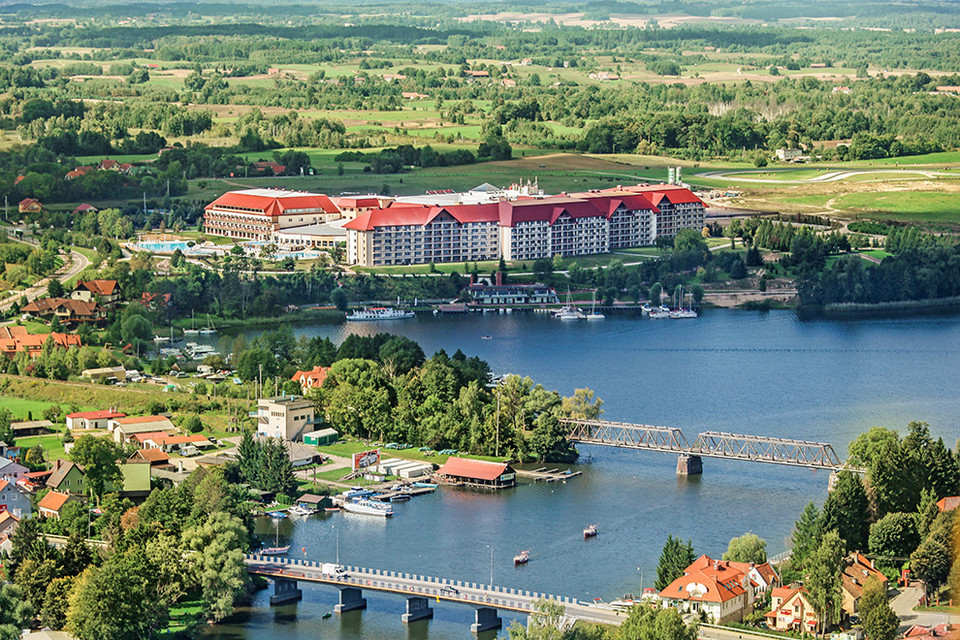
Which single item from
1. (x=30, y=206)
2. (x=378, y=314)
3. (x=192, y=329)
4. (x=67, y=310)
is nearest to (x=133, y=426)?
(x=67, y=310)

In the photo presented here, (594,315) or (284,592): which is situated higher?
(594,315)

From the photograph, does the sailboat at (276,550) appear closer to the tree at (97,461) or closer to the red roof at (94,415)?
the tree at (97,461)

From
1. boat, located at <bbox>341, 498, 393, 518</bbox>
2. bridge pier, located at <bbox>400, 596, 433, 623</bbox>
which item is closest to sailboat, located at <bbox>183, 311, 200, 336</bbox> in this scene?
boat, located at <bbox>341, 498, 393, 518</bbox>

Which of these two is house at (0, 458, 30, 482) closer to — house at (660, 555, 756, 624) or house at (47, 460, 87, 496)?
house at (47, 460, 87, 496)

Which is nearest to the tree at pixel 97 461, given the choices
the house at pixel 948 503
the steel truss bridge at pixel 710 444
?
the steel truss bridge at pixel 710 444

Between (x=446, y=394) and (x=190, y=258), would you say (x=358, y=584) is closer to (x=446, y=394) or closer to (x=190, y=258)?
(x=446, y=394)

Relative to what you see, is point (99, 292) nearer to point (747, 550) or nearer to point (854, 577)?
point (747, 550)
